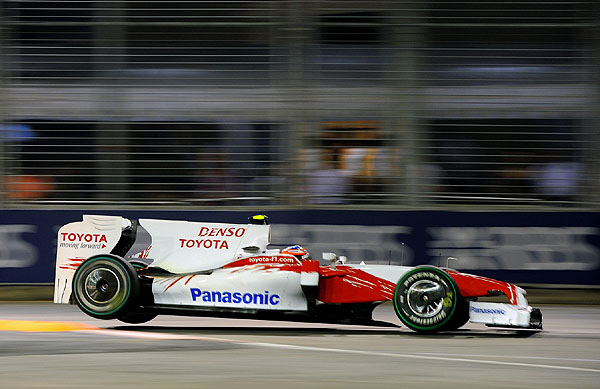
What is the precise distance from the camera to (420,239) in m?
13.3

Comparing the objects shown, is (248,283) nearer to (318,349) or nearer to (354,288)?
Answer: (354,288)

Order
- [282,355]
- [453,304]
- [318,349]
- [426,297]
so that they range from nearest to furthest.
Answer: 1. [282,355]
2. [318,349]
3. [453,304]
4. [426,297]

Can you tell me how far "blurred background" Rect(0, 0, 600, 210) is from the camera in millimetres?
13680

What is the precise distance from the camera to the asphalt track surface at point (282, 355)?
21.0 feet

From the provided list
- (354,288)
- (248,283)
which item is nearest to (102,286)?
(248,283)

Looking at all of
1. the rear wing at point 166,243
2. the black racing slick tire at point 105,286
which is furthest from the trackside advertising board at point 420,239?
the black racing slick tire at point 105,286

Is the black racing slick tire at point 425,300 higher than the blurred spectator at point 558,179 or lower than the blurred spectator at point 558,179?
lower

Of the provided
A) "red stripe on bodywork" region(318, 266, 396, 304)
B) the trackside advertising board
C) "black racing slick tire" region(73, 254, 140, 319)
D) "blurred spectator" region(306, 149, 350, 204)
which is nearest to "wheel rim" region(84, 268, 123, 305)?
"black racing slick tire" region(73, 254, 140, 319)

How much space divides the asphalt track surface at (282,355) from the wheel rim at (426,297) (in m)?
0.21

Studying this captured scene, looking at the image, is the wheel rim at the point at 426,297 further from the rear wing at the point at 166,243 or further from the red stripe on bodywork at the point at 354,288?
the rear wing at the point at 166,243

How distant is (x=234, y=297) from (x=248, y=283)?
163 mm

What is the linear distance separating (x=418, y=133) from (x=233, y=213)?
2.55 metres

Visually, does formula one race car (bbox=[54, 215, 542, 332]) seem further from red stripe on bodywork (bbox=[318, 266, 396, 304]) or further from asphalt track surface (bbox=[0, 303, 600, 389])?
asphalt track surface (bbox=[0, 303, 600, 389])

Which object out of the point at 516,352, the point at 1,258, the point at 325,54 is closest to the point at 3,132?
the point at 1,258
